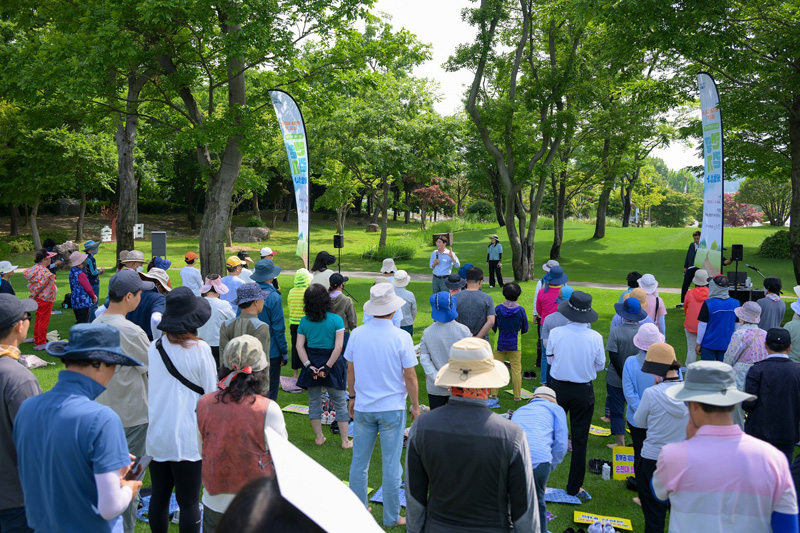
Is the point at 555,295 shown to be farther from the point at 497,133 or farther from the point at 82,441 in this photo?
the point at 497,133

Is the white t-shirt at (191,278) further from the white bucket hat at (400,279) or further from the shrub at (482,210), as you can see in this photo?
the shrub at (482,210)

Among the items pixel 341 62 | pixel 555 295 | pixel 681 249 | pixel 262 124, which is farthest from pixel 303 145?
pixel 681 249

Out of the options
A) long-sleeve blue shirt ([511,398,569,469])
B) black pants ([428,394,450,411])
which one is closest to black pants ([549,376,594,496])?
black pants ([428,394,450,411])

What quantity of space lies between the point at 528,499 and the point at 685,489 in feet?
2.58

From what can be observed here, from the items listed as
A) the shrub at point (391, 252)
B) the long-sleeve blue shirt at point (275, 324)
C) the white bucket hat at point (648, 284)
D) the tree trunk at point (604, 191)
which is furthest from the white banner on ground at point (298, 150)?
the tree trunk at point (604, 191)

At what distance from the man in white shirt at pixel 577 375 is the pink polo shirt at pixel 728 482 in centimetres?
253

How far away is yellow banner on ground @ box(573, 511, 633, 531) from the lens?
15.7ft

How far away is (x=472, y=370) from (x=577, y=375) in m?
2.57

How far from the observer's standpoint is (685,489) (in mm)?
2797

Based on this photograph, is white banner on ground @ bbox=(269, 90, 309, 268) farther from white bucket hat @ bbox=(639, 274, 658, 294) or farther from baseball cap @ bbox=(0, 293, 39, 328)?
baseball cap @ bbox=(0, 293, 39, 328)

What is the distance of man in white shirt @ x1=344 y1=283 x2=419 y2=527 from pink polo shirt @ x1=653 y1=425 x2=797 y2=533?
7.86ft

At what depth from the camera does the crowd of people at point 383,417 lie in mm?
2668

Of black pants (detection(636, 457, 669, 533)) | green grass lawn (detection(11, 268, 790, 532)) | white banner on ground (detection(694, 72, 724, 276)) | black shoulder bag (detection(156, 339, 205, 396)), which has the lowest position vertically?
green grass lawn (detection(11, 268, 790, 532))

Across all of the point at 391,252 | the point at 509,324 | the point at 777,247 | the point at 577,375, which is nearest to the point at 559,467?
the point at 577,375
